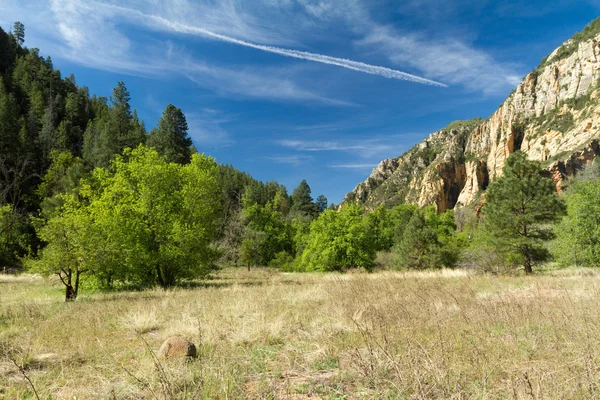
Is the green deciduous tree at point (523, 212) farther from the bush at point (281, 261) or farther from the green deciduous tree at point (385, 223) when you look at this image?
the bush at point (281, 261)

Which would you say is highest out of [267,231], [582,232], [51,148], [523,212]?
[51,148]

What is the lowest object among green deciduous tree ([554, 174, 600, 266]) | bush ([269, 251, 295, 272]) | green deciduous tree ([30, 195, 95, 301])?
bush ([269, 251, 295, 272])

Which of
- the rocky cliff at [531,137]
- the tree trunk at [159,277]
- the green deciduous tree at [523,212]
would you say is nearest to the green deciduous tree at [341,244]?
the green deciduous tree at [523,212]

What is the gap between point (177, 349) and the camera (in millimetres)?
5625

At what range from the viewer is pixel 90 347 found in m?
6.46

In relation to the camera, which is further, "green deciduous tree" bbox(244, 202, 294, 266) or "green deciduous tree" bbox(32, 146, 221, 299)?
"green deciduous tree" bbox(244, 202, 294, 266)

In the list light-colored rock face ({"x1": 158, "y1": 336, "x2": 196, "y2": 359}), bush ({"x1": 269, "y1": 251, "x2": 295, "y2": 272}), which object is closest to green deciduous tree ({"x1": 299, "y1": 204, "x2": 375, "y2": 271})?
bush ({"x1": 269, "y1": 251, "x2": 295, "y2": 272})

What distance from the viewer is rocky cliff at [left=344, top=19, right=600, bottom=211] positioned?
328 feet

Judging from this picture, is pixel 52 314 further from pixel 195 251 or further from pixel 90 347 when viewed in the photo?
pixel 195 251

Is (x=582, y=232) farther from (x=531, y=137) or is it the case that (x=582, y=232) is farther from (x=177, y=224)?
(x=531, y=137)

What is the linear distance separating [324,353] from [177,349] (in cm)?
248

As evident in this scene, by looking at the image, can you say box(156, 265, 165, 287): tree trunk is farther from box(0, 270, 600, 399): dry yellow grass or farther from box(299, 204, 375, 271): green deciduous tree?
box(299, 204, 375, 271): green deciduous tree

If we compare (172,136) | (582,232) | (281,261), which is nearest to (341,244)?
(281,261)

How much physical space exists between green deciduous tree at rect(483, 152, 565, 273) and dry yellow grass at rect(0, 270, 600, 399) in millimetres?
13247
